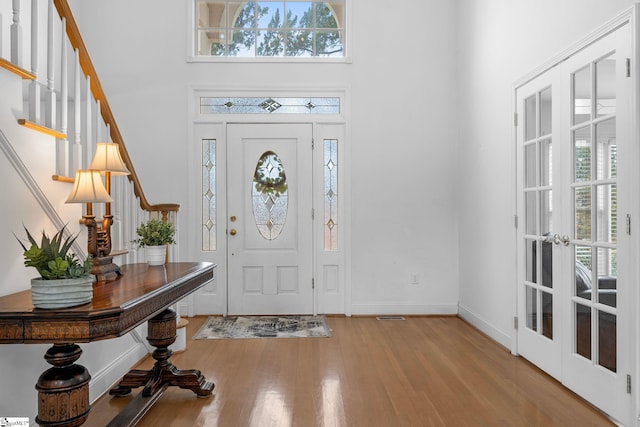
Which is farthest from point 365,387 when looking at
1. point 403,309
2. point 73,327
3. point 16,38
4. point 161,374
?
point 16,38

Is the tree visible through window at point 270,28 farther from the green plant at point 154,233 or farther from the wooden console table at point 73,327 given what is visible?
the wooden console table at point 73,327

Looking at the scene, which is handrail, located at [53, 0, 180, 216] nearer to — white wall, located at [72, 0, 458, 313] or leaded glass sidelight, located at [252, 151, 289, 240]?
leaded glass sidelight, located at [252, 151, 289, 240]

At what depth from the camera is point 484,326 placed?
438 centimetres

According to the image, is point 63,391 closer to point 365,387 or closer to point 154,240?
point 154,240

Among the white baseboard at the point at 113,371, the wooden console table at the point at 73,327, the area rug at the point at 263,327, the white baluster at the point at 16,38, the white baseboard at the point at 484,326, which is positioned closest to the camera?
the wooden console table at the point at 73,327

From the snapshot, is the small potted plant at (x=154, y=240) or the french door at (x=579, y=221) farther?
the small potted plant at (x=154, y=240)

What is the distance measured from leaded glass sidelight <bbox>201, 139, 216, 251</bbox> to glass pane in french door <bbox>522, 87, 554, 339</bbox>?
10.3ft

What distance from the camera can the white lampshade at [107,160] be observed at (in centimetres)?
241

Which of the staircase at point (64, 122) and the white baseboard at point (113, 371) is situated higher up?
the staircase at point (64, 122)

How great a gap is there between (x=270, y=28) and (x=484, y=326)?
3.86m

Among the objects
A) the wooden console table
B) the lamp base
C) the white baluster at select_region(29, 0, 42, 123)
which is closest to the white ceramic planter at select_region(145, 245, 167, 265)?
the lamp base

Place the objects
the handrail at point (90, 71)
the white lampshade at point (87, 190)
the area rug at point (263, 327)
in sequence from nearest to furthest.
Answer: the white lampshade at point (87, 190) < the handrail at point (90, 71) < the area rug at point (263, 327)

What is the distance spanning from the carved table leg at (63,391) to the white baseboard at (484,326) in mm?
3192

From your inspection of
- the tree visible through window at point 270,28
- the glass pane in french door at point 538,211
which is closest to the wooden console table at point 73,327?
the glass pane in french door at point 538,211
